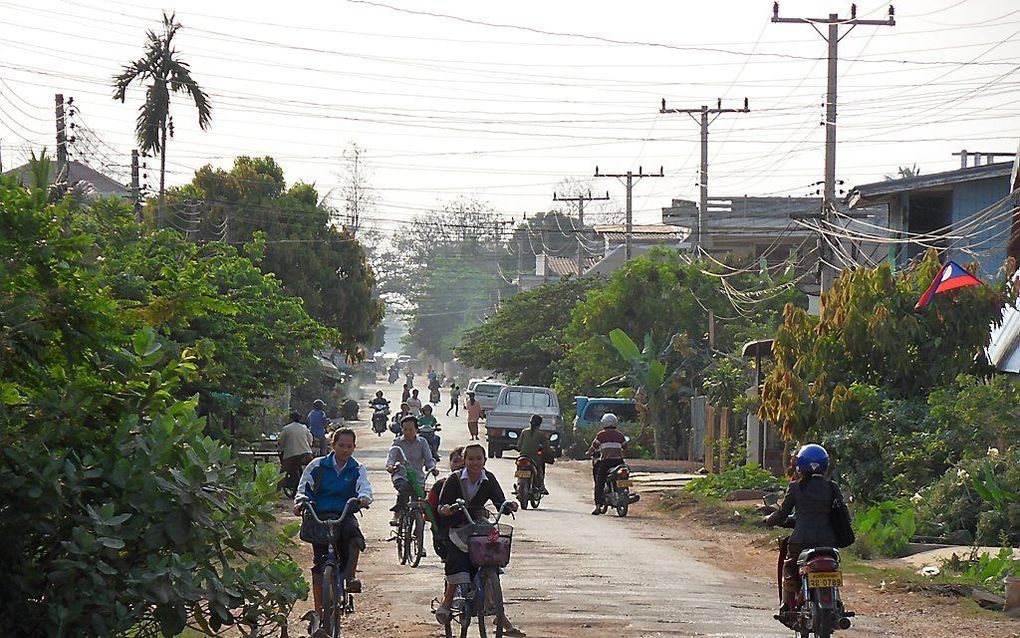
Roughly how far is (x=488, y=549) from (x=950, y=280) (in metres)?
13.0

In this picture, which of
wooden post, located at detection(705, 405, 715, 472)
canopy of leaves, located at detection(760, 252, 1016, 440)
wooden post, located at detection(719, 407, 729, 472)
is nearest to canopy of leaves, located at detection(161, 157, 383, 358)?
wooden post, located at detection(705, 405, 715, 472)

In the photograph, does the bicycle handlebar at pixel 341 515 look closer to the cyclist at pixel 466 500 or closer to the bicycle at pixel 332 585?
the bicycle at pixel 332 585

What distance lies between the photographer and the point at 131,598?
8.59 metres

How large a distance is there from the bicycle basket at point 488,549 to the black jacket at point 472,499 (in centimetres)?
28

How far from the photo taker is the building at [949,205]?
31688 millimetres

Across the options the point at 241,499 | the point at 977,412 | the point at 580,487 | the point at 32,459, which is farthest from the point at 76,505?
the point at 580,487

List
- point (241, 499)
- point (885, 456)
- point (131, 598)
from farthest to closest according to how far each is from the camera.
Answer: point (885, 456) → point (241, 499) → point (131, 598)

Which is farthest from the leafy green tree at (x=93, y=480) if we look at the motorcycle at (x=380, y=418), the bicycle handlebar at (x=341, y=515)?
the motorcycle at (x=380, y=418)

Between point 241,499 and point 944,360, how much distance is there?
16.5 metres

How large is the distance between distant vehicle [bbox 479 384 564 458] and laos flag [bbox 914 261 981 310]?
67.3 ft

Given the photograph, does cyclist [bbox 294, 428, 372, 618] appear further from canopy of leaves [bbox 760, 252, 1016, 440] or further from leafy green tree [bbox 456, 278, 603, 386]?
leafy green tree [bbox 456, 278, 603, 386]

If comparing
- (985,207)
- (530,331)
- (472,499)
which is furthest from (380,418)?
(472,499)

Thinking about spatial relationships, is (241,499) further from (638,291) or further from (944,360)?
(638,291)

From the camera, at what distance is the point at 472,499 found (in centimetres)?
1245
